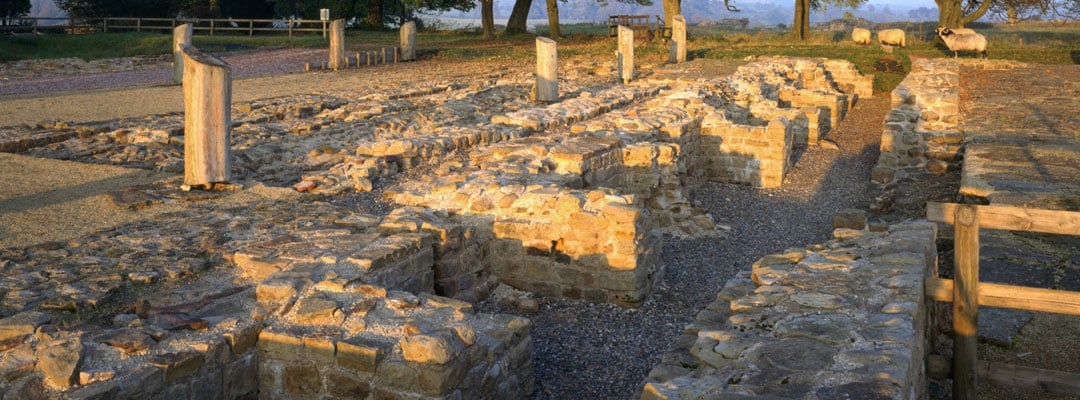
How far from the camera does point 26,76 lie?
2150 cm

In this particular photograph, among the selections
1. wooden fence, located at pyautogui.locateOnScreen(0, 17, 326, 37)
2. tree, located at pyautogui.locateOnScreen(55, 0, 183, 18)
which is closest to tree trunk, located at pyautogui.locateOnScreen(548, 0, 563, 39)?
wooden fence, located at pyautogui.locateOnScreen(0, 17, 326, 37)

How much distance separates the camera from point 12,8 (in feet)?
113

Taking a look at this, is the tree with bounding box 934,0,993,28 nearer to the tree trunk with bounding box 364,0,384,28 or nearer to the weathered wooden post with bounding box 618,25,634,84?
the weathered wooden post with bounding box 618,25,634,84

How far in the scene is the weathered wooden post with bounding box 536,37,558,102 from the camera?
16.9 metres

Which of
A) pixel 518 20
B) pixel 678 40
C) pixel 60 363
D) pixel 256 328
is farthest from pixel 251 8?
pixel 60 363

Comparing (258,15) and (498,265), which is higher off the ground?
(258,15)

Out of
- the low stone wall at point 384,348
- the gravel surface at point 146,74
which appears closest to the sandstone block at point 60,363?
the low stone wall at point 384,348

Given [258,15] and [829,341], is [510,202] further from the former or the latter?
[258,15]

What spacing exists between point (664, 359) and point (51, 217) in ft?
17.7

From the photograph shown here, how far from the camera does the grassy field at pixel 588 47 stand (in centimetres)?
2722

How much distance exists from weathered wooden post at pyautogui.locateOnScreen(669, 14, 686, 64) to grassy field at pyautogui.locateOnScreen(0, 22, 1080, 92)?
0.96 metres

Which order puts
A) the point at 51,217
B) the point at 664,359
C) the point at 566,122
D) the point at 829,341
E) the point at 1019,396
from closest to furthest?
the point at 829,341, the point at 664,359, the point at 1019,396, the point at 51,217, the point at 566,122

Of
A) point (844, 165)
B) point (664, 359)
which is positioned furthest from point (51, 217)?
point (844, 165)

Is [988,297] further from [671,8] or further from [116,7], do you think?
[116,7]
